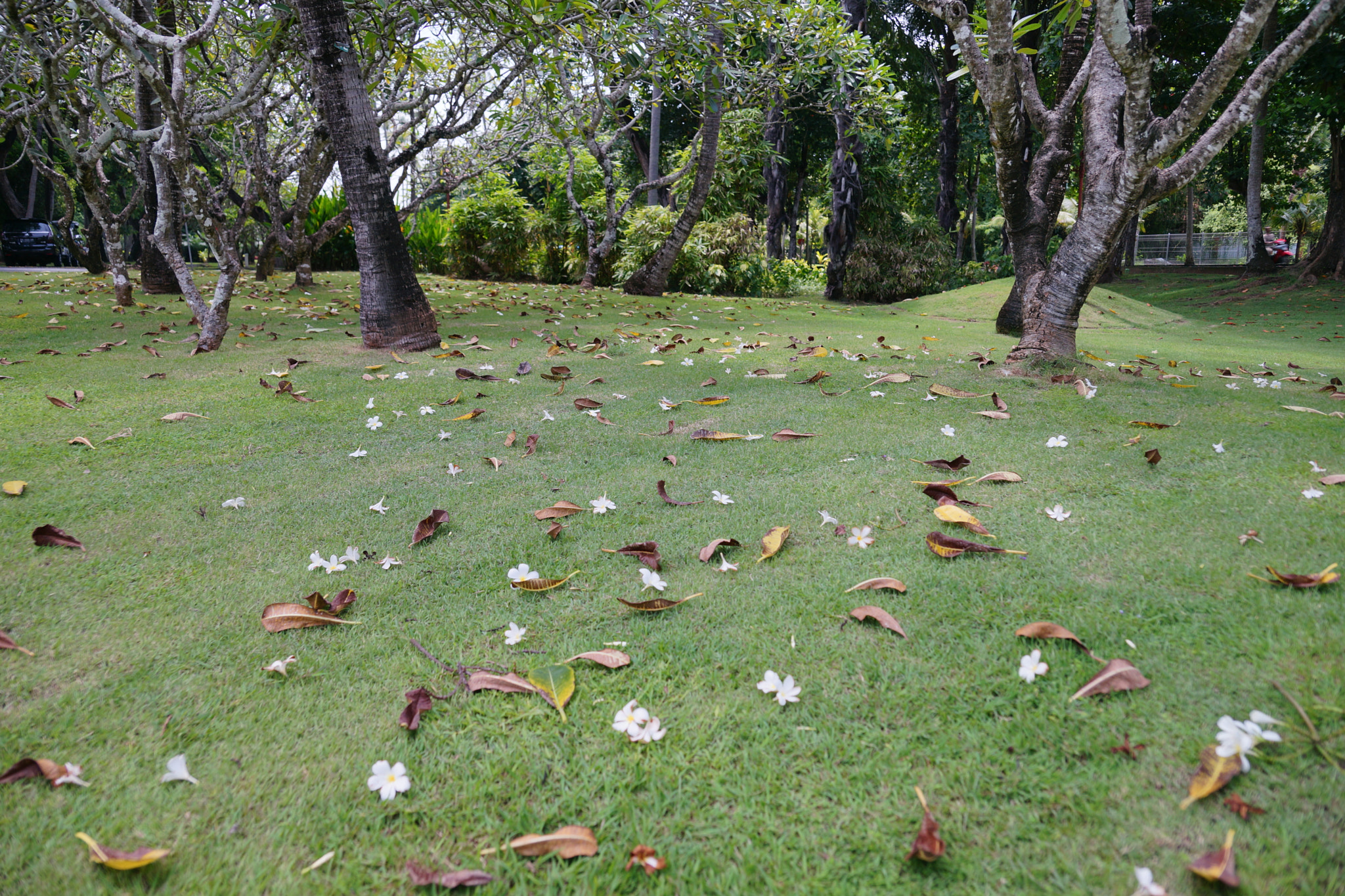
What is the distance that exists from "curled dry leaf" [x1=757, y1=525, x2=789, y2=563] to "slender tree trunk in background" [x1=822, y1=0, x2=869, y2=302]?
11710 mm

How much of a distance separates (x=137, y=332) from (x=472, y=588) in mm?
6164

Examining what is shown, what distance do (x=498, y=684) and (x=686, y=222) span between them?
1029 cm

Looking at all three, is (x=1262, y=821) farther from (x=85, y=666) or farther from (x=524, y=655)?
(x=85, y=666)

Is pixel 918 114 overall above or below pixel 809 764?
above

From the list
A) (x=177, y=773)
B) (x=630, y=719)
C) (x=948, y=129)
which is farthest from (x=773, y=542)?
(x=948, y=129)

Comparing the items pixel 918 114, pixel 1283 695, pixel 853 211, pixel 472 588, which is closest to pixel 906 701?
pixel 1283 695

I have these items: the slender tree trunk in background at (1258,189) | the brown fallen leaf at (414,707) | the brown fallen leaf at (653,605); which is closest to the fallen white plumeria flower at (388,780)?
the brown fallen leaf at (414,707)

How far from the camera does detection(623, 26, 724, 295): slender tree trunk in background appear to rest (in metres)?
10.6

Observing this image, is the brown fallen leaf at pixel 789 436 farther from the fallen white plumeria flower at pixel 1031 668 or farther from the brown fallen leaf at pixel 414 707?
the brown fallen leaf at pixel 414 707

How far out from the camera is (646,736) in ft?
5.03

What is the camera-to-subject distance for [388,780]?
1.42m

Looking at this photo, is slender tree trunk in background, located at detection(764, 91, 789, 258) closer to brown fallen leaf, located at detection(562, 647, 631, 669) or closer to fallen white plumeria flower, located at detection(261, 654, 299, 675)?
brown fallen leaf, located at detection(562, 647, 631, 669)

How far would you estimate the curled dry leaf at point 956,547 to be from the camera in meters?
2.21

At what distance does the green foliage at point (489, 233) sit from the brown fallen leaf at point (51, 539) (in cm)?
1283
